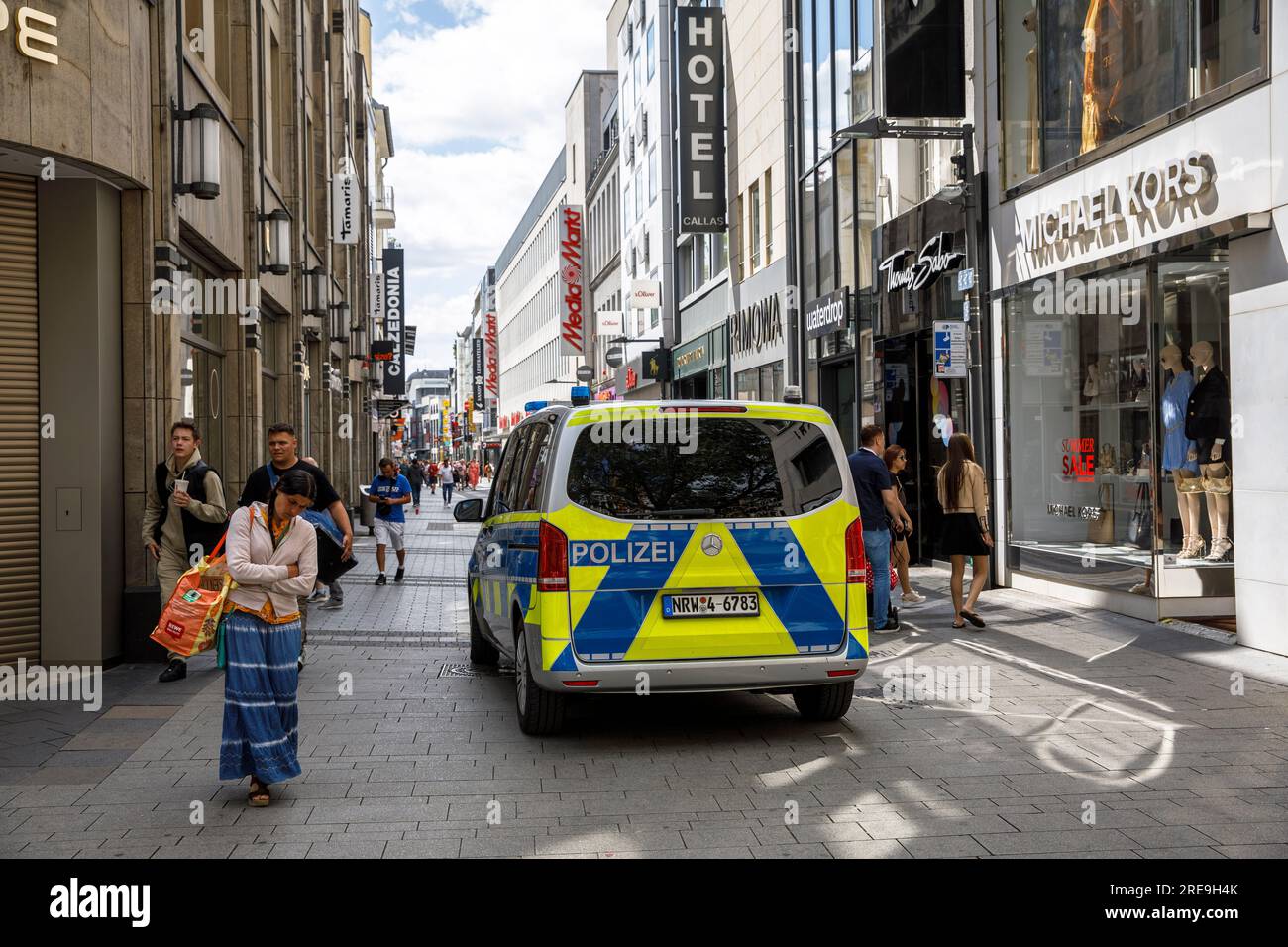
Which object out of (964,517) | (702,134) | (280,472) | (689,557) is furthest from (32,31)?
(702,134)

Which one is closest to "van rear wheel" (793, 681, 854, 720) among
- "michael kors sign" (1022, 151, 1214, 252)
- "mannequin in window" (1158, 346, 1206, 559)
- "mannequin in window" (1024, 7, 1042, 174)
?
"mannequin in window" (1158, 346, 1206, 559)

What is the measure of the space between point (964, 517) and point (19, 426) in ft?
26.2

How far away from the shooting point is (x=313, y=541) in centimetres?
636

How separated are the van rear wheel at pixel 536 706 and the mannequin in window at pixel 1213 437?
6542mm

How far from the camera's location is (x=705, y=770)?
675 centimetres

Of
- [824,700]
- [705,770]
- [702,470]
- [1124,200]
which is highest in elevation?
[1124,200]

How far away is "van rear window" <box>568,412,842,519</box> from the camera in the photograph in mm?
7113

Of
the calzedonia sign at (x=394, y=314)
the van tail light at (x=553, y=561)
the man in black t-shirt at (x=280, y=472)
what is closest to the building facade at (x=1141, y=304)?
the van tail light at (x=553, y=561)

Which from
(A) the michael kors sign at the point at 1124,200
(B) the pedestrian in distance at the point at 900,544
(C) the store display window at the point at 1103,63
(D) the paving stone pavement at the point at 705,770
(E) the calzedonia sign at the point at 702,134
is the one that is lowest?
(D) the paving stone pavement at the point at 705,770

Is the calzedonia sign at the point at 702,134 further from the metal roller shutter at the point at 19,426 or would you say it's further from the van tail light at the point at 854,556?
A: the van tail light at the point at 854,556

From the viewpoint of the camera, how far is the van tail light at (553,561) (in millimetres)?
6977

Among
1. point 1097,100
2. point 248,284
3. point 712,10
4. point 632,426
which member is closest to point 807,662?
point 632,426

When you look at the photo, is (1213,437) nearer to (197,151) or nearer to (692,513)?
(692,513)

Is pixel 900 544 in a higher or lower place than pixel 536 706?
higher
